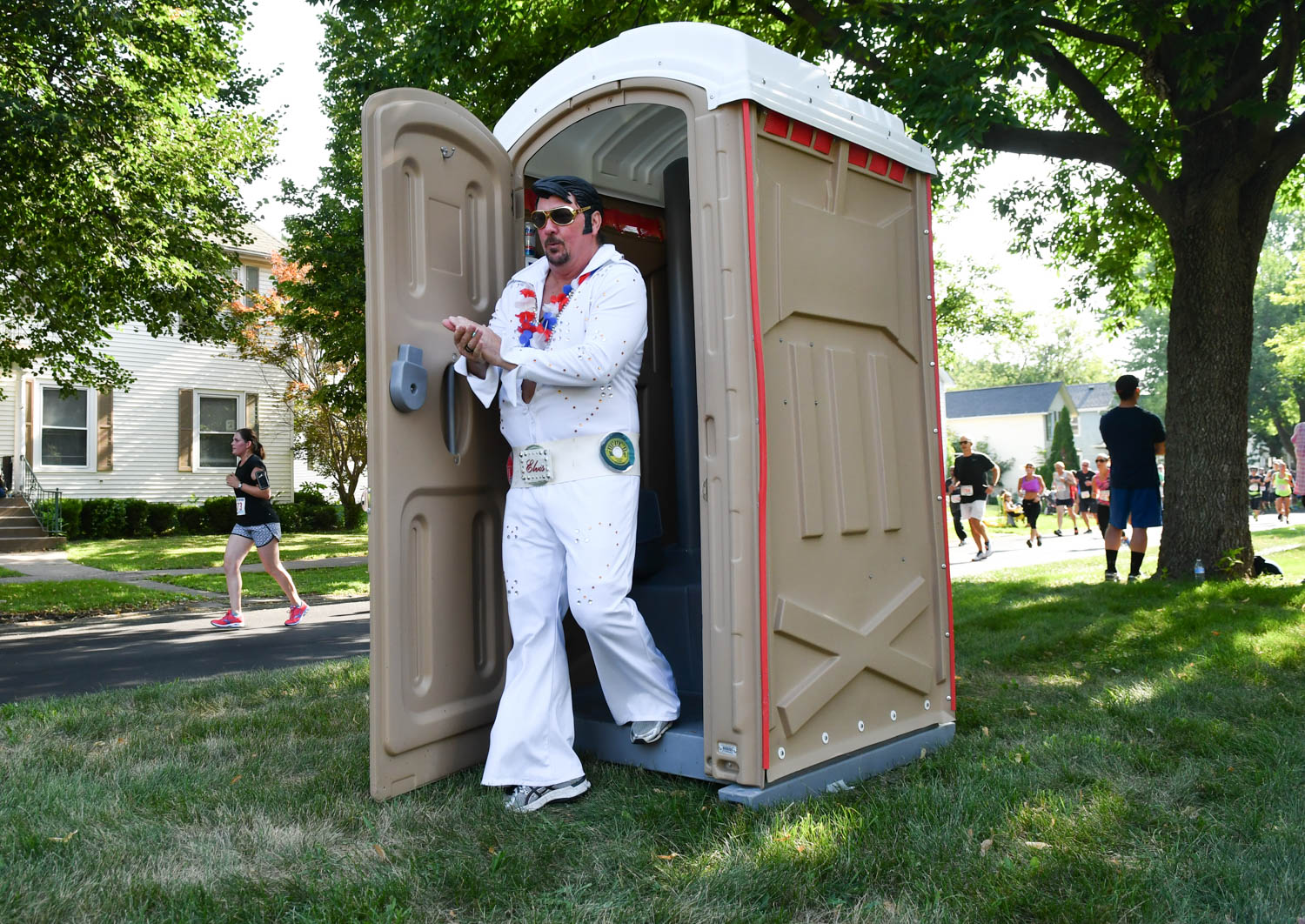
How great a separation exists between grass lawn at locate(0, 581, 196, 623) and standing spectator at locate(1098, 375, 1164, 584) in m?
10.2

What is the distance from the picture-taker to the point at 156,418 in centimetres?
2266

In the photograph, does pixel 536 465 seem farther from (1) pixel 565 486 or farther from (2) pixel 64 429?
(2) pixel 64 429

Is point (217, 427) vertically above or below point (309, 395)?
below

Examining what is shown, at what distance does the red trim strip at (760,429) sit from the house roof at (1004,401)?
58.4 m

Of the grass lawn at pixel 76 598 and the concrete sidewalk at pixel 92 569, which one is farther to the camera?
the concrete sidewalk at pixel 92 569

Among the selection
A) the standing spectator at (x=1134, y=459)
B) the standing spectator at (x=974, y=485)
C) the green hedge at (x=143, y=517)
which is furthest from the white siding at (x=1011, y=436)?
the standing spectator at (x=1134, y=459)

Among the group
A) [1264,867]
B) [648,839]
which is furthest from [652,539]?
[1264,867]

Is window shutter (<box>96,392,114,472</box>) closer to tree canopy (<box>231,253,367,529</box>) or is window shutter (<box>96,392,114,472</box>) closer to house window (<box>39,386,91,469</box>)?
house window (<box>39,386,91,469</box>)

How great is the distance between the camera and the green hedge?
20281 millimetres

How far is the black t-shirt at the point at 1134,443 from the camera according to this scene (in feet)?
28.8

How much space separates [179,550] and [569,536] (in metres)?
16.6

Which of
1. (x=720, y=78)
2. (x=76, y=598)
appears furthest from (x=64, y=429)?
(x=720, y=78)

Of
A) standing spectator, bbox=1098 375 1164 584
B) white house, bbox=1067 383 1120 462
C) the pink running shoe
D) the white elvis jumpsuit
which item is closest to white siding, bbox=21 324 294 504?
the pink running shoe

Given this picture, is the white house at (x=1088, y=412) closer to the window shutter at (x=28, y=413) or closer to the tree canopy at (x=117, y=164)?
the window shutter at (x=28, y=413)
